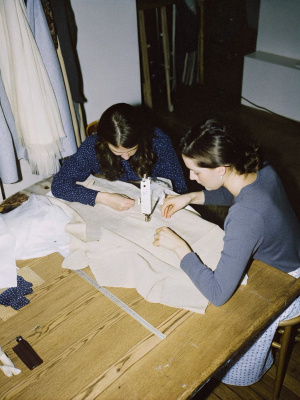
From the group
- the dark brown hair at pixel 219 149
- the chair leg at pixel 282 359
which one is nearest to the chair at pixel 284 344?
the chair leg at pixel 282 359

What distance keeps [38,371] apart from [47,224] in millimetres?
617

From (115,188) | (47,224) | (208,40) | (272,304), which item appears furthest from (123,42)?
(208,40)

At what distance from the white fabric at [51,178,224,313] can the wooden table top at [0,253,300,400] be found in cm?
5

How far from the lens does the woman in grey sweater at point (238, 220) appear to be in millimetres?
1106

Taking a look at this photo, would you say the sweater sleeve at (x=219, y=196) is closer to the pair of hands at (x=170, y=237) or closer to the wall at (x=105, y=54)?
the pair of hands at (x=170, y=237)

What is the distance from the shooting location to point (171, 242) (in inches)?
49.1

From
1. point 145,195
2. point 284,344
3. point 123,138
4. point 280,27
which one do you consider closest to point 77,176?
point 123,138

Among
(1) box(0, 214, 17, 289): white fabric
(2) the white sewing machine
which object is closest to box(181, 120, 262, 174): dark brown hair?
(2) the white sewing machine

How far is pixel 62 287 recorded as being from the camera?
4.06ft

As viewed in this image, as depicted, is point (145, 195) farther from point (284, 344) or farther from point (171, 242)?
point (284, 344)

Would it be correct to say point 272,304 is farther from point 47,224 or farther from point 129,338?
point 47,224

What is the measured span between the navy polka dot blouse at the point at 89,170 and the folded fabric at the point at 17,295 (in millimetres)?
460

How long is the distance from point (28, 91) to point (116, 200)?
94 centimetres

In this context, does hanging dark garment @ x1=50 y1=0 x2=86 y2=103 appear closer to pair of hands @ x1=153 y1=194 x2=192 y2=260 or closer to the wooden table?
pair of hands @ x1=153 y1=194 x2=192 y2=260
